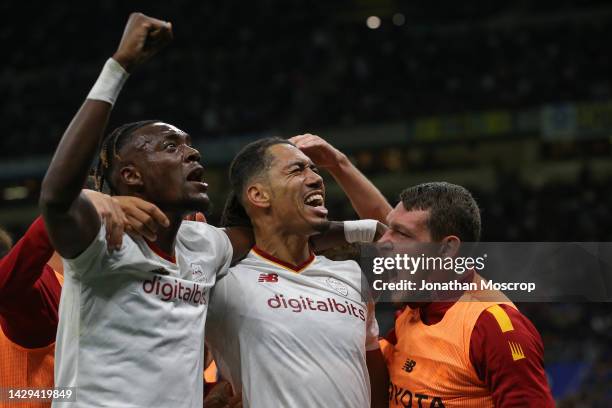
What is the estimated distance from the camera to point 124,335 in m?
2.69

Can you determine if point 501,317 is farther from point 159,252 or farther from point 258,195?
point 159,252

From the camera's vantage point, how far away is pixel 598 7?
20406 mm

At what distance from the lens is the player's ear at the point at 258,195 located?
3.41 m

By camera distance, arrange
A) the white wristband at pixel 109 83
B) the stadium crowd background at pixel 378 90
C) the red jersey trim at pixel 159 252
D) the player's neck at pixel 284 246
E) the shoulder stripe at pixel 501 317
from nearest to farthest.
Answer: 1. the white wristband at pixel 109 83
2. the red jersey trim at pixel 159 252
3. the shoulder stripe at pixel 501 317
4. the player's neck at pixel 284 246
5. the stadium crowd background at pixel 378 90

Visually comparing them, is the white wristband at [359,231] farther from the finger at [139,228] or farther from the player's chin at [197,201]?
the finger at [139,228]

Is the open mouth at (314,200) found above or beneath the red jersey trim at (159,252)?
above

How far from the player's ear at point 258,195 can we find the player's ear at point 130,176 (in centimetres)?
63

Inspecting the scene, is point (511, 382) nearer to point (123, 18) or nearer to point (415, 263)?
point (415, 263)

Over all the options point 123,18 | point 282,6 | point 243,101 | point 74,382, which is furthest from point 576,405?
point 123,18

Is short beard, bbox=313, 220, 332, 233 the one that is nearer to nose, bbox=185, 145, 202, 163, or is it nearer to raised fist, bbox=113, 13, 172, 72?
nose, bbox=185, 145, 202, 163

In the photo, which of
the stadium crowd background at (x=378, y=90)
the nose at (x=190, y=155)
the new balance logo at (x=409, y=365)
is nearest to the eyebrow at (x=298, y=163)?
the nose at (x=190, y=155)

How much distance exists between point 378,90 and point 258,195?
16.4 m

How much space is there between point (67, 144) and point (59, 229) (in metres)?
0.24

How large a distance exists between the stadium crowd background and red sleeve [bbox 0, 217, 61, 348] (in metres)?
12.6
